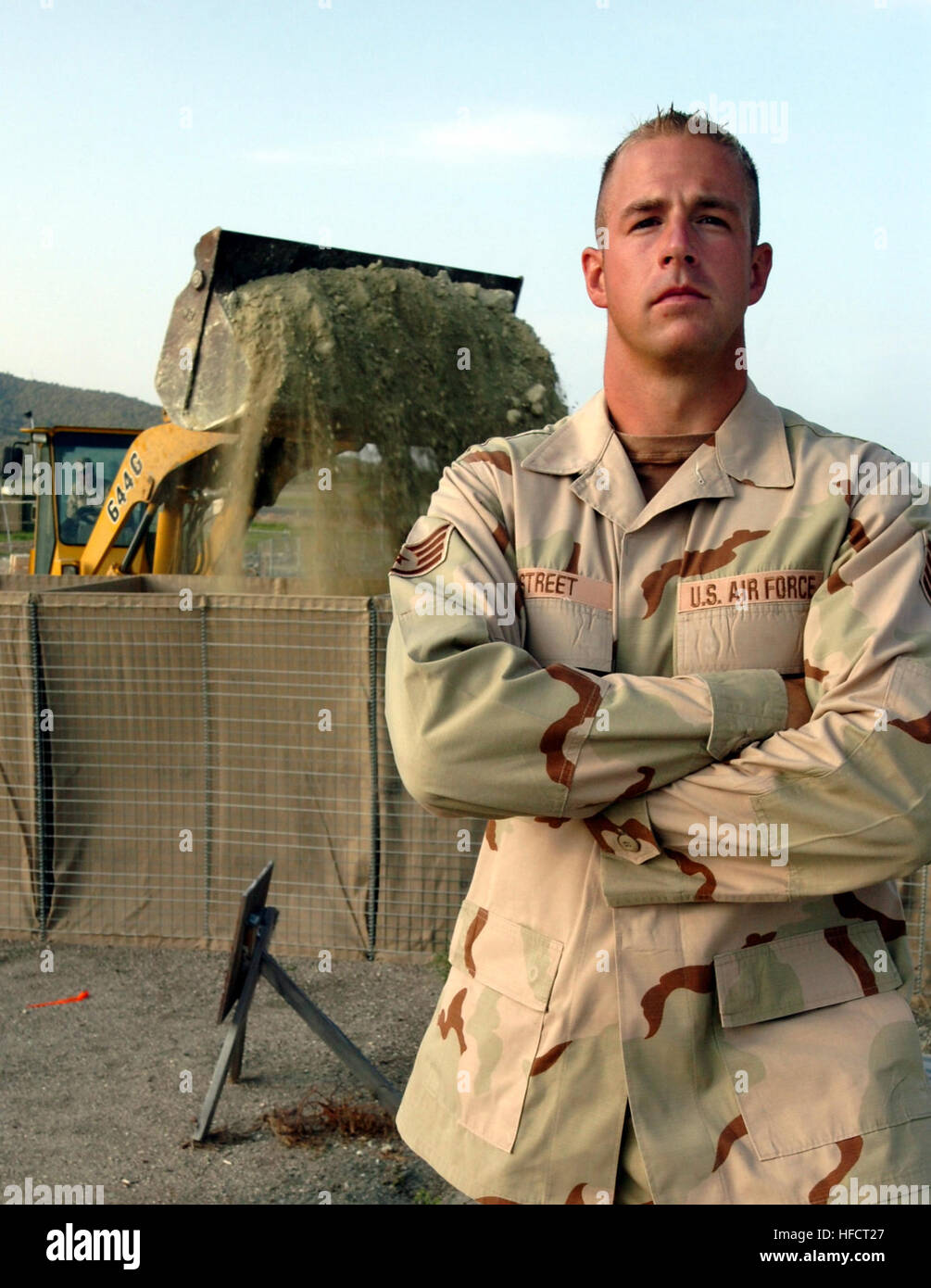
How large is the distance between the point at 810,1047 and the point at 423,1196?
309cm

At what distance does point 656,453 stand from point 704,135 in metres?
0.52

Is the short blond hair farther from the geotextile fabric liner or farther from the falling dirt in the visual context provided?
the falling dirt

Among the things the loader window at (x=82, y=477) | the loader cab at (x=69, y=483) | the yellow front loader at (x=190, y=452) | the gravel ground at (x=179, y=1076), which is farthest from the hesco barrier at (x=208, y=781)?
the loader window at (x=82, y=477)

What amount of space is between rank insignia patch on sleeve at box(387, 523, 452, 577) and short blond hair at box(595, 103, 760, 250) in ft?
2.28

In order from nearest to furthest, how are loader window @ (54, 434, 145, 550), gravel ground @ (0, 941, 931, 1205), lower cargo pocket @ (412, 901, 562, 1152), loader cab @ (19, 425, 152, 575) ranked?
lower cargo pocket @ (412, 901, 562, 1152) → gravel ground @ (0, 941, 931, 1205) → loader cab @ (19, 425, 152, 575) → loader window @ (54, 434, 145, 550)

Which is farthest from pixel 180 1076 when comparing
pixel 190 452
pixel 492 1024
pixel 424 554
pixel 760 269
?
pixel 190 452

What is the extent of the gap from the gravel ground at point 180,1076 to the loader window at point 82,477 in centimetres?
688

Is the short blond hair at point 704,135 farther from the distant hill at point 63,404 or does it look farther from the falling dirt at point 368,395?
the distant hill at point 63,404

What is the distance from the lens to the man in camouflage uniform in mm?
1880

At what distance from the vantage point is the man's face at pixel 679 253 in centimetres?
200

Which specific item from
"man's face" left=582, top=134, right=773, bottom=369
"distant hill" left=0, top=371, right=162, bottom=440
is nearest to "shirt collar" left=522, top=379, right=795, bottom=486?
"man's face" left=582, top=134, right=773, bottom=369
